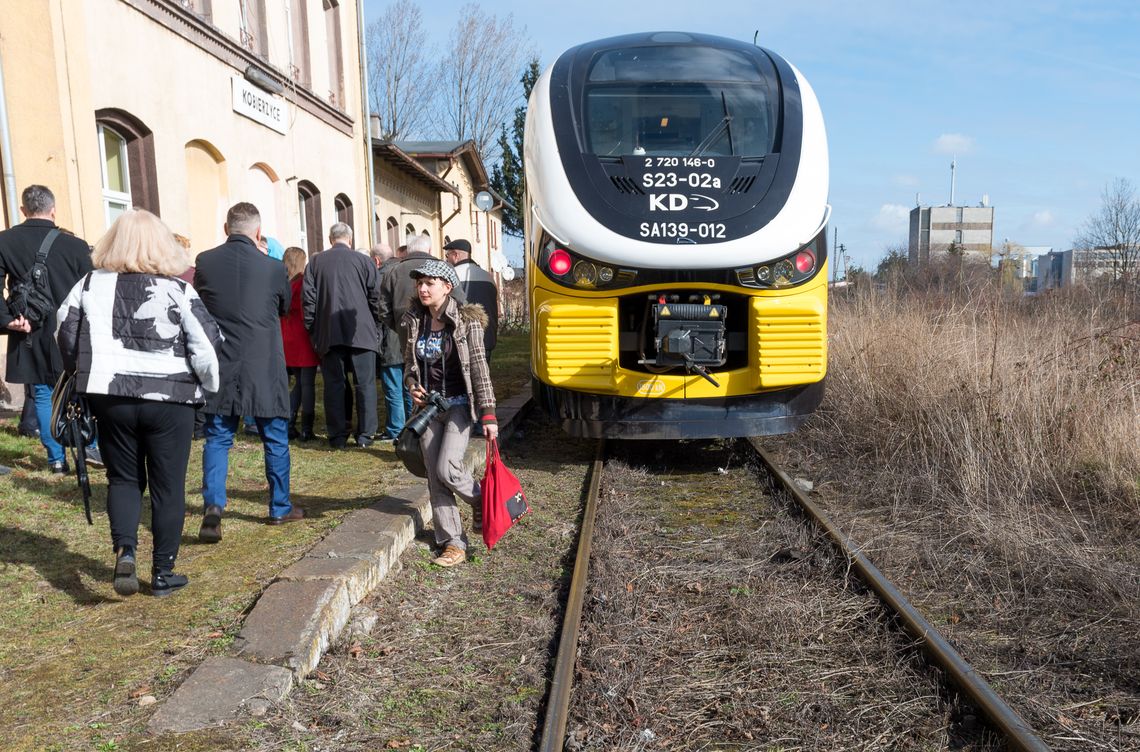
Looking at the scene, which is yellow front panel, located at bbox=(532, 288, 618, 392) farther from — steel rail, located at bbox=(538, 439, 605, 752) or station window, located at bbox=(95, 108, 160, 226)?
station window, located at bbox=(95, 108, 160, 226)

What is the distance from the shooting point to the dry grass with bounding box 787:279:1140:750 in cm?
356

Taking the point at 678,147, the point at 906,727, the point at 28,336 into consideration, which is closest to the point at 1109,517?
the point at 906,727

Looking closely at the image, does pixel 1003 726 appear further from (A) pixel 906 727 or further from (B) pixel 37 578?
(B) pixel 37 578

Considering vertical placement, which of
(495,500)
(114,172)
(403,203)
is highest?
(403,203)

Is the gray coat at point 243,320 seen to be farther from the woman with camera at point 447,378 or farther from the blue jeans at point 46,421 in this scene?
the blue jeans at point 46,421

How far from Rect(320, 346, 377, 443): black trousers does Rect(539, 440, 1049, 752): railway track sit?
2.74m

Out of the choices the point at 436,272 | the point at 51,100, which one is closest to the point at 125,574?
the point at 436,272

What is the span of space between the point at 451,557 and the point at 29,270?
3.31 metres

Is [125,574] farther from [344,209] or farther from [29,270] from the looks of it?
[344,209]

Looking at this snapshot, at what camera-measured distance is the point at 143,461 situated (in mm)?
4121

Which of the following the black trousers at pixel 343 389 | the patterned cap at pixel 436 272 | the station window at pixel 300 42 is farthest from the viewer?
the station window at pixel 300 42

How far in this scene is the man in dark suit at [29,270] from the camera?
19.0 feet

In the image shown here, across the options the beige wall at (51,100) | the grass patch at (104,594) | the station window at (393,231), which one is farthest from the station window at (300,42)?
the grass patch at (104,594)

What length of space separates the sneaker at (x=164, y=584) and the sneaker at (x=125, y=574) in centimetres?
12
